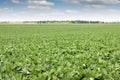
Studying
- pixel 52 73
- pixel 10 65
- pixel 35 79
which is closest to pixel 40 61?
pixel 10 65

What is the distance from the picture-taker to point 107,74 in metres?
5.77

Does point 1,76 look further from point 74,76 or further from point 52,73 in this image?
point 74,76

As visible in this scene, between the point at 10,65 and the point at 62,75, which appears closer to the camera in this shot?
the point at 62,75

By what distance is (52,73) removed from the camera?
564 centimetres

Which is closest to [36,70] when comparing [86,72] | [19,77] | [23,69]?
[23,69]

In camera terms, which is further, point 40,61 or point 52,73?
point 40,61

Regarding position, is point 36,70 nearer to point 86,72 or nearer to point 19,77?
point 19,77

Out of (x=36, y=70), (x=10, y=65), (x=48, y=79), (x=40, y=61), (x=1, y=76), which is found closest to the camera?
(x=48, y=79)

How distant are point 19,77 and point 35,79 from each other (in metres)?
0.41

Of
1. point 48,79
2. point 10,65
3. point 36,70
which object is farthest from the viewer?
point 10,65

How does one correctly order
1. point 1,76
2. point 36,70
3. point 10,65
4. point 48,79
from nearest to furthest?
point 48,79, point 1,76, point 36,70, point 10,65

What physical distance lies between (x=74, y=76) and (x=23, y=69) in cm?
165

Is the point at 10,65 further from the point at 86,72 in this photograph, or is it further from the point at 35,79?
the point at 86,72

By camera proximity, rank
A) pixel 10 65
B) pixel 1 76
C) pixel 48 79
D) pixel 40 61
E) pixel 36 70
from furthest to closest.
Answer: pixel 40 61
pixel 10 65
pixel 36 70
pixel 1 76
pixel 48 79
